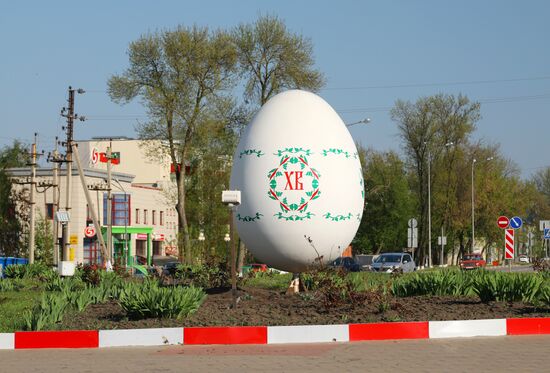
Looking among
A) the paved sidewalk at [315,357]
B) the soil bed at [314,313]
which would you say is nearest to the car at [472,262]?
the soil bed at [314,313]

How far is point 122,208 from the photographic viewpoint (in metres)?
79.9

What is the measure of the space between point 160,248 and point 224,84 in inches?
1622

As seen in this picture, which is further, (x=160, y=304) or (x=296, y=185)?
(x=296, y=185)

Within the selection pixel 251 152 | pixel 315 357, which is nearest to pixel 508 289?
pixel 315 357

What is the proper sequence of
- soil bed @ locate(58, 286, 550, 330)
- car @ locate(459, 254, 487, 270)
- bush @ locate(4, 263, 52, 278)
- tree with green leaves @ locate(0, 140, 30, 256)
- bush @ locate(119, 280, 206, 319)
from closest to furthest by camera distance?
soil bed @ locate(58, 286, 550, 330) → bush @ locate(119, 280, 206, 319) → bush @ locate(4, 263, 52, 278) → car @ locate(459, 254, 487, 270) → tree with green leaves @ locate(0, 140, 30, 256)

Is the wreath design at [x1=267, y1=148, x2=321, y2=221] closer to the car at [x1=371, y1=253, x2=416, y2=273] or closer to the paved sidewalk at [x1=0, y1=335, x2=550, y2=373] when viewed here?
the paved sidewalk at [x1=0, y1=335, x2=550, y2=373]

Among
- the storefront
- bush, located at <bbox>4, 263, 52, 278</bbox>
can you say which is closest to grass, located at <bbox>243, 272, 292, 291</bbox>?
bush, located at <bbox>4, 263, 52, 278</bbox>

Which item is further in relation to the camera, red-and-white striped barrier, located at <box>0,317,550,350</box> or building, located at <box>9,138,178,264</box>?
building, located at <box>9,138,178,264</box>

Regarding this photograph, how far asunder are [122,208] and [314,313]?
63.9 m

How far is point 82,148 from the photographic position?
10294 centimetres

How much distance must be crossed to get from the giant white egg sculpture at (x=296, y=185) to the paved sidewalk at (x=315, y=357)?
20.7 ft

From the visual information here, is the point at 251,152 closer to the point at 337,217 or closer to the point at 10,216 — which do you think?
the point at 337,217

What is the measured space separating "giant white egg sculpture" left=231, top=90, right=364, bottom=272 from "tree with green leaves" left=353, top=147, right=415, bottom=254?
2291 inches

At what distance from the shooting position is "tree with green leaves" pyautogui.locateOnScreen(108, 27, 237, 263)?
Result: 158 feet
